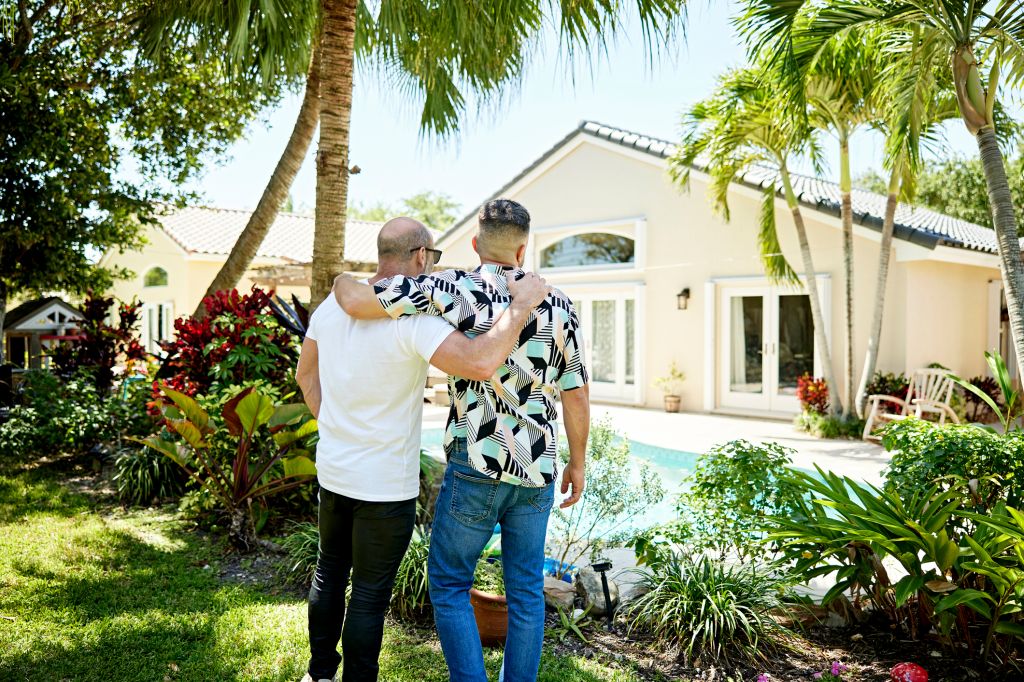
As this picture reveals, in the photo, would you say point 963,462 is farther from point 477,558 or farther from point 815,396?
point 815,396

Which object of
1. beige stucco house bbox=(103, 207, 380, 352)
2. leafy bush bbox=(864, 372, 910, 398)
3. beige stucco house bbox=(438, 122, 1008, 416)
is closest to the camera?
leafy bush bbox=(864, 372, 910, 398)

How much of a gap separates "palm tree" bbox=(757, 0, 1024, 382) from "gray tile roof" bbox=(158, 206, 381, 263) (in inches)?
657

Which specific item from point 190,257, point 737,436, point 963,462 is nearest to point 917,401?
point 737,436

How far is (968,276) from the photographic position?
43.9ft

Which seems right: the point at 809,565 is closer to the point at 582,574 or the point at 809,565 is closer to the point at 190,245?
the point at 582,574

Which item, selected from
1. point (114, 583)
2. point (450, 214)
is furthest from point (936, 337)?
point (450, 214)

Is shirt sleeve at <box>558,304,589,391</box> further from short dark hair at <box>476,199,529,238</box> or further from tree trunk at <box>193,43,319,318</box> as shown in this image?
tree trunk at <box>193,43,319,318</box>

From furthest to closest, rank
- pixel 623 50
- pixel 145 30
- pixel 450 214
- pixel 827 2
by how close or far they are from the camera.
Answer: pixel 450 214 < pixel 145 30 < pixel 827 2 < pixel 623 50

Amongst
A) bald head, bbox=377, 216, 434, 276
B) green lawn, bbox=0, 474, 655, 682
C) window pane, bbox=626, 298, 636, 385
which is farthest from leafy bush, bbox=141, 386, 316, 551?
window pane, bbox=626, 298, 636, 385

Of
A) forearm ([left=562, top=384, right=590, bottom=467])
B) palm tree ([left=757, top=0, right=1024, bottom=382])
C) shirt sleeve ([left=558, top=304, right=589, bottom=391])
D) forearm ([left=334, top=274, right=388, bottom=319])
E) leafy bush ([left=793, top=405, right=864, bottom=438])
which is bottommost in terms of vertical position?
leafy bush ([left=793, top=405, right=864, bottom=438])

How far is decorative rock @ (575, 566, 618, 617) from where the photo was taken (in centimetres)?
385

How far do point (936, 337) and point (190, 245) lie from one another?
19361 mm

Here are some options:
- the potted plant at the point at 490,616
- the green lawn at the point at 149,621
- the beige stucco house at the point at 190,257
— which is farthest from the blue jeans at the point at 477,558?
the beige stucco house at the point at 190,257

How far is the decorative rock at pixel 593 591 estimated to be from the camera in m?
3.85
